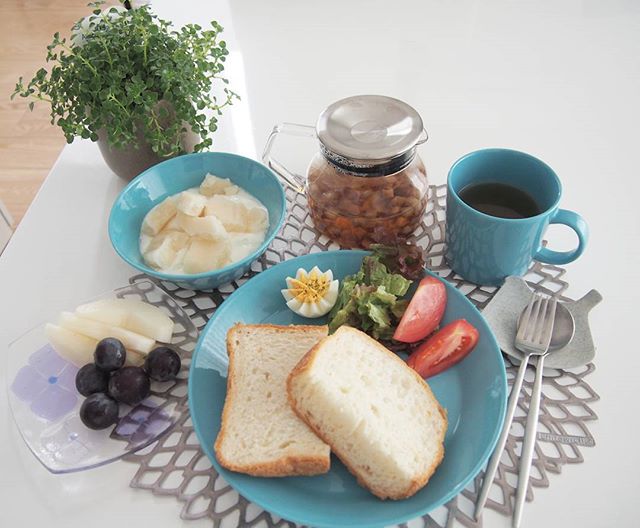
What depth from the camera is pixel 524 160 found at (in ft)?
3.55

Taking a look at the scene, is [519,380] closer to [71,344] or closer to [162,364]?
[162,364]

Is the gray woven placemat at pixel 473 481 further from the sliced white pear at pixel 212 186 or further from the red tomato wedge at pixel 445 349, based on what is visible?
the sliced white pear at pixel 212 186

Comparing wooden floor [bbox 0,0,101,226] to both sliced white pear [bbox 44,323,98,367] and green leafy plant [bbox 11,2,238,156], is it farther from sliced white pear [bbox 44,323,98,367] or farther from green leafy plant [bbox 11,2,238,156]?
sliced white pear [bbox 44,323,98,367]

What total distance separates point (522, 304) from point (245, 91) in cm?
101

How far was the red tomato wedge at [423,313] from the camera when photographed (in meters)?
0.98

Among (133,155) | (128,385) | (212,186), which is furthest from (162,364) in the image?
(133,155)

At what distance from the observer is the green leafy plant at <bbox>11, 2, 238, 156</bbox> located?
3.63ft

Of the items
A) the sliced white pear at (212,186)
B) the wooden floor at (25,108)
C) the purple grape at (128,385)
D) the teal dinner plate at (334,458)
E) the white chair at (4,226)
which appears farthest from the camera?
the wooden floor at (25,108)

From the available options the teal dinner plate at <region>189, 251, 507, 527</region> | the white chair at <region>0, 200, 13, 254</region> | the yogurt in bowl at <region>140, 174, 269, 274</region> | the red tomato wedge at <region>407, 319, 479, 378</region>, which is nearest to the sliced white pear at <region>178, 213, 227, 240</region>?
the yogurt in bowl at <region>140, 174, 269, 274</region>

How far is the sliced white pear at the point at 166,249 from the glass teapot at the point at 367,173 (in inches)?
11.1

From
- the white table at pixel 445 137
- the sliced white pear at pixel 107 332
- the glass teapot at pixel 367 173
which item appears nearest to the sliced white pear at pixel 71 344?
the sliced white pear at pixel 107 332

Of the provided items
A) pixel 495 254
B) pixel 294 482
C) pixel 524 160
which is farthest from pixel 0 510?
pixel 524 160

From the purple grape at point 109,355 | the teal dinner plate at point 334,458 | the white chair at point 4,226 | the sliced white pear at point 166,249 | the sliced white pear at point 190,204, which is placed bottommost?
the white chair at point 4,226

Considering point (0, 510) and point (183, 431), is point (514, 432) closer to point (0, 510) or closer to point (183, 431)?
point (183, 431)
